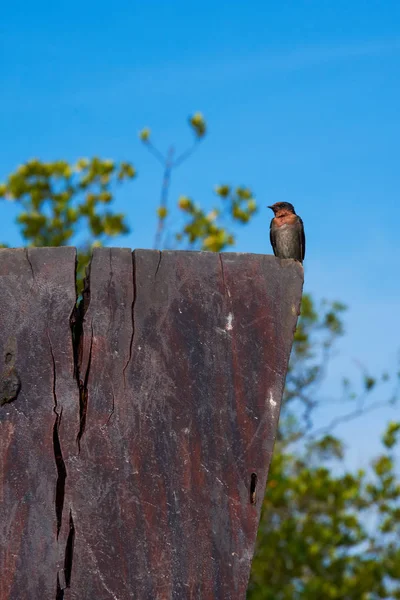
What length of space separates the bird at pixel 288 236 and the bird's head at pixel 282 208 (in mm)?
105

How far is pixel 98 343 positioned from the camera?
3055 millimetres

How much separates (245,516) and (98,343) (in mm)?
761

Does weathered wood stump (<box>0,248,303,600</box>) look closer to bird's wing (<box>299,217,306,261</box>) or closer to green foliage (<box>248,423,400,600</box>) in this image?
bird's wing (<box>299,217,306,261</box>)

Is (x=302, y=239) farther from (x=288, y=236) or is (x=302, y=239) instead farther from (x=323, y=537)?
(x=323, y=537)

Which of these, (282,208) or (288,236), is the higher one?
(282,208)

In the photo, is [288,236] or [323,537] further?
[323,537]


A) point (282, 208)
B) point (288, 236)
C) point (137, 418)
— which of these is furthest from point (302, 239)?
point (137, 418)

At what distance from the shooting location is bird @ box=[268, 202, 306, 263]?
5504 millimetres

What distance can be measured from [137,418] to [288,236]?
Result: 2778mm

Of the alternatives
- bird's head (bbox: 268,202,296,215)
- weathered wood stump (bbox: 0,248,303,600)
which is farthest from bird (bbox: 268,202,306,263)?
weathered wood stump (bbox: 0,248,303,600)

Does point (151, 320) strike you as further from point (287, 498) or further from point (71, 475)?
point (287, 498)

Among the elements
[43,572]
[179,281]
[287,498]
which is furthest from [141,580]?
[287,498]

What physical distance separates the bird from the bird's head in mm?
105

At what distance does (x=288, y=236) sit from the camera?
219 inches
